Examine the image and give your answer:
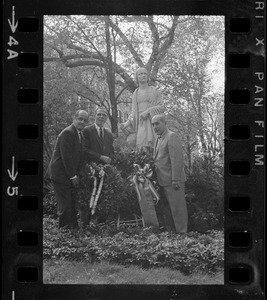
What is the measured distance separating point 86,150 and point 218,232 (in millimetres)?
915

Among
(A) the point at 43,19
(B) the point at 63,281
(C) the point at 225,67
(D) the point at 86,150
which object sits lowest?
(B) the point at 63,281

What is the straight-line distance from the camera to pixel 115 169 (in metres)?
2.29

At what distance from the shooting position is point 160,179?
7.53 feet

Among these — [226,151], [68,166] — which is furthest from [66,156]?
[226,151]

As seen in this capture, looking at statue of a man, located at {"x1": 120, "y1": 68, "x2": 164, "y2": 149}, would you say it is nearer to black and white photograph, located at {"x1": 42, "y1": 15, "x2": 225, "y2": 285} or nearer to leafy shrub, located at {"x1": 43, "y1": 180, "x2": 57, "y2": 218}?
black and white photograph, located at {"x1": 42, "y1": 15, "x2": 225, "y2": 285}

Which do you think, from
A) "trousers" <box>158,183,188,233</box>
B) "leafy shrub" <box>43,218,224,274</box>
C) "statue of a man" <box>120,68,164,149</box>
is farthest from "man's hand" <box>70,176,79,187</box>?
"trousers" <box>158,183,188,233</box>

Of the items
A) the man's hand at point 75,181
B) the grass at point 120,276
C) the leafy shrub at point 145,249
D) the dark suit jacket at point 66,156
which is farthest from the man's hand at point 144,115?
the grass at point 120,276

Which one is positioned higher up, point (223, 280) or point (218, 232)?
point (218, 232)

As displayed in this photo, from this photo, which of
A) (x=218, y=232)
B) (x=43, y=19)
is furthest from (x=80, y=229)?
(x=43, y=19)

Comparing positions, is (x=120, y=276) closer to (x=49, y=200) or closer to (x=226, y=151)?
(x=49, y=200)

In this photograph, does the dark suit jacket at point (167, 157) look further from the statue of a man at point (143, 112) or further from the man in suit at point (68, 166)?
the man in suit at point (68, 166)

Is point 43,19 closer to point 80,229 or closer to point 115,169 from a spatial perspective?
point 115,169

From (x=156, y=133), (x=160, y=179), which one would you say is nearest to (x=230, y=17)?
(x=156, y=133)

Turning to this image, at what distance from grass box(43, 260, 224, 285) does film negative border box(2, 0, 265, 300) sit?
0.13 ft
